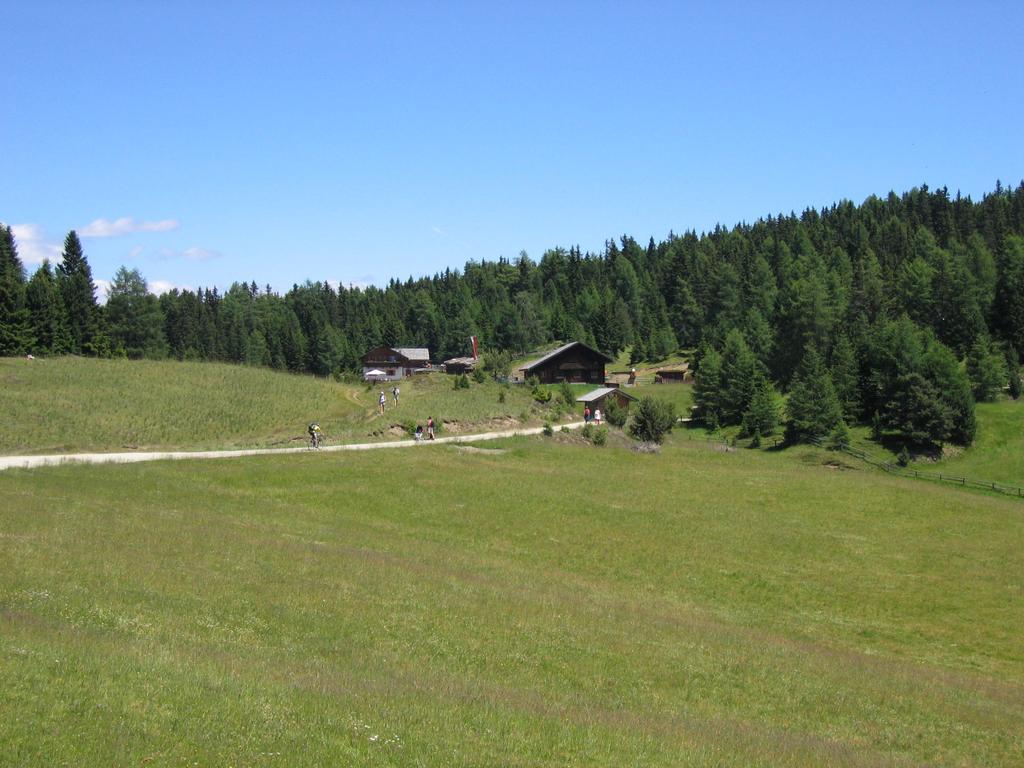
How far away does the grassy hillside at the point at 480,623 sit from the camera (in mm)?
13023

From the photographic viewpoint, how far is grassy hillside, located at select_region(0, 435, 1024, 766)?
513 inches

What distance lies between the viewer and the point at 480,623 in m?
22.2

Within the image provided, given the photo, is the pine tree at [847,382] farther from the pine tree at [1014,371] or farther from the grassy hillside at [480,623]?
the grassy hillside at [480,623]

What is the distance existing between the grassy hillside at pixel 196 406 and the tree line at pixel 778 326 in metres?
33.8

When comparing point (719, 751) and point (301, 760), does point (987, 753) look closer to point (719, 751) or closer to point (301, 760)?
point (719, 751)

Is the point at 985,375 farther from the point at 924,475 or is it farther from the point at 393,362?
the point at 393,362

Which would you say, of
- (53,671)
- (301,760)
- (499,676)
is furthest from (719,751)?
(53,671)

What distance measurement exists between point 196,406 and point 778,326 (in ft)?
280

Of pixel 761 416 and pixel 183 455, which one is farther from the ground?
pixel 183 455

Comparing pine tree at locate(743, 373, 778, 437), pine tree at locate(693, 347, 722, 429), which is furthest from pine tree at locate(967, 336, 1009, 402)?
pine tree at locate(693, 347, 722, 429)

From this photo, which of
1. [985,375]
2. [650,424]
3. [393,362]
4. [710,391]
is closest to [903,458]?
[985,375]

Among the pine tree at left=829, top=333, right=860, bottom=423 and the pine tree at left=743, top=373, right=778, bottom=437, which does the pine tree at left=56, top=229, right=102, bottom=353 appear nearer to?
the pine tree at left=743, top=373, right=778, bottom=437

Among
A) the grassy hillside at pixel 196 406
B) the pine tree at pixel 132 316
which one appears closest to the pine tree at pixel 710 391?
the grassy hillside at pixel 196 406

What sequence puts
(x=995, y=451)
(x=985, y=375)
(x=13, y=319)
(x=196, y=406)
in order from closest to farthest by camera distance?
(x=196, y=406) → (x=995, y=451) → (x=985, y=375) → (x=13, y=319)
